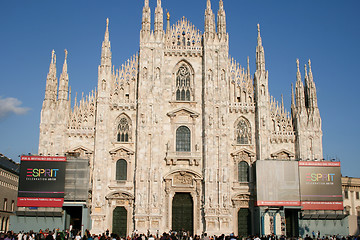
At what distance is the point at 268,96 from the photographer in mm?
43281

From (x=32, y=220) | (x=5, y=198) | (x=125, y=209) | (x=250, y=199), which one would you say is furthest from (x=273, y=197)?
(x=5, y=198)

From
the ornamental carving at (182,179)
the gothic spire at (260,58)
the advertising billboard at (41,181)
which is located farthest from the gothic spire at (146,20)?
the advertising billboard at (41,181)

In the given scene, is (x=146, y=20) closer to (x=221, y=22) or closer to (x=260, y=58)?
(x=221, y=22)

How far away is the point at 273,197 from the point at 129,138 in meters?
14.0

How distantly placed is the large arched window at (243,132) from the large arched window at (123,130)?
10.3 metres

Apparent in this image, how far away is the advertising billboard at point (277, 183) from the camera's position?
→ 39.0 meters

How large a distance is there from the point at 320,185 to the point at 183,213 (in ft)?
40.8

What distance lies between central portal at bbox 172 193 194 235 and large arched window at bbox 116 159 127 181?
5.10 metres

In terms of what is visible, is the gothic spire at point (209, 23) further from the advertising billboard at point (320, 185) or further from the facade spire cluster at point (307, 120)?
the advertising billboard at point (320, 185)

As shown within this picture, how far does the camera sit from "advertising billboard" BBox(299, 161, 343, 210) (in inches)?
1542

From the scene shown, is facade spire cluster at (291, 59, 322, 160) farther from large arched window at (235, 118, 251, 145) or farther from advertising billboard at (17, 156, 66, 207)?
advertising billboard at (17, 156, 66, 207)

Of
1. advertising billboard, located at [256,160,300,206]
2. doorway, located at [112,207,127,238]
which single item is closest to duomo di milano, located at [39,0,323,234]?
doorway, located at [112,207,127,238]

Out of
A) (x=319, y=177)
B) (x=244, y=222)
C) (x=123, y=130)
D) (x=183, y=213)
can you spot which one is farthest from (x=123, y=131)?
(x=319, y=177)

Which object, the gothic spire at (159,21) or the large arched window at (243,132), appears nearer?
the large arched window at (243,132)
